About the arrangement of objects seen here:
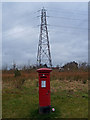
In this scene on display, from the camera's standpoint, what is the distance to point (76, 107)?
18.3 ft

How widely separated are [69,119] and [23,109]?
1688 mm

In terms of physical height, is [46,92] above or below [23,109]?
above

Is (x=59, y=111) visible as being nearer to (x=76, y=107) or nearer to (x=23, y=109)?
(x=76, y=107)

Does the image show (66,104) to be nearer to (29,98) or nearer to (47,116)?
(47,116)

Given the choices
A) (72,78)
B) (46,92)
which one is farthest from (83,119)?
(72,78)

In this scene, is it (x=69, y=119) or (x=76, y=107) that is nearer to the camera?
(x=69, y=119)

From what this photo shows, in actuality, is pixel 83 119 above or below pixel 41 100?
below

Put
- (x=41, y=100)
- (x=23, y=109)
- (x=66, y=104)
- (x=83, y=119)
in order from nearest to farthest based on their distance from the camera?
(x=83, y=119) < (x=41, y=100) < (x=23, y=109) < (x=66, y=104)

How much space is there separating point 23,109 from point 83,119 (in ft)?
6.71

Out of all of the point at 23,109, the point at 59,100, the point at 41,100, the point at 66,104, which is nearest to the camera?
the point at 41,100

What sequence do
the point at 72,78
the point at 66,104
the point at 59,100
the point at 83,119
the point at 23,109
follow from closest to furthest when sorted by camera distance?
1. the point at 83,119
2. the point at 23,109
3. the point at 66,104
4. the point at 59,100
5. the point at 72,78

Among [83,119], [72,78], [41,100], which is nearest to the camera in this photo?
[83,119]

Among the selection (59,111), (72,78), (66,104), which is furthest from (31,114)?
(72,78)

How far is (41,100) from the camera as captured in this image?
504cm
